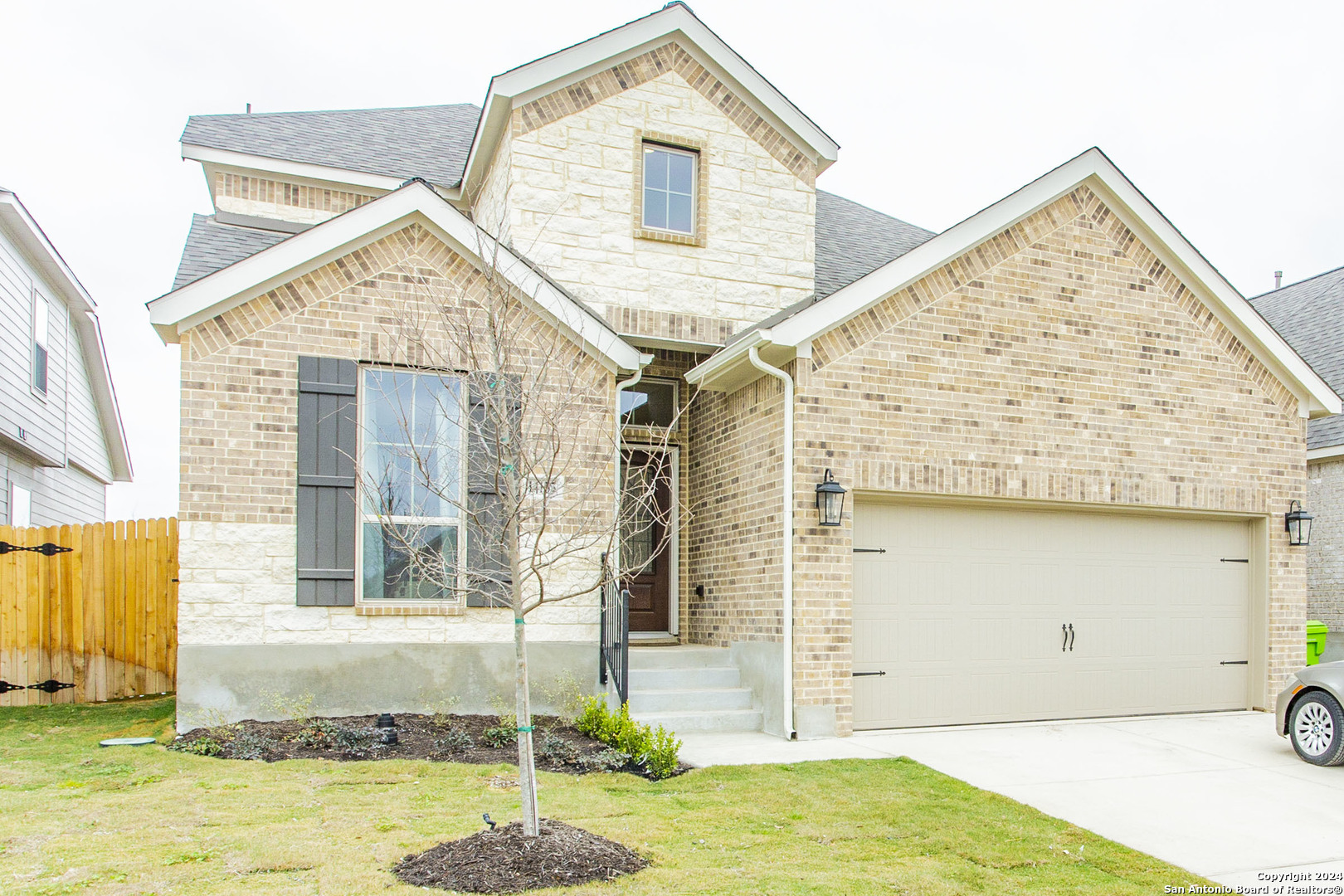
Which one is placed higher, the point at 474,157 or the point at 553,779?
the point at 474,157

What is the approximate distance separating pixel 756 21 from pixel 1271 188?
3234 centimetres

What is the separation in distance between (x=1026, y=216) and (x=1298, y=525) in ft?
15.0

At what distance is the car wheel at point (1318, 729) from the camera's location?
7.64m

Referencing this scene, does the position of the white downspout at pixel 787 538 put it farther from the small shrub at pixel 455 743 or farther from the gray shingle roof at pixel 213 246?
the gray shingle roof at pixel 213 246

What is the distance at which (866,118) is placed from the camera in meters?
47.1

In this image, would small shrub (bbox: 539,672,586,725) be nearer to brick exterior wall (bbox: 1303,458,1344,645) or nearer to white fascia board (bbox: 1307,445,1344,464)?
brick exterior wall (bbox: 1303,458,1344,645)

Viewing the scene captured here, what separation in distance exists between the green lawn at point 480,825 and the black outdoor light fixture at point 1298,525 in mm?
6019

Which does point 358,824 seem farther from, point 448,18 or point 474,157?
point 448,18

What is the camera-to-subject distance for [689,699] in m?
9.20

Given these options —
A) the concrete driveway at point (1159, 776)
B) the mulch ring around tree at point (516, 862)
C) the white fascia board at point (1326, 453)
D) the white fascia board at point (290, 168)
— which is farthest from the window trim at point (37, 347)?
the white fascia board at point (1326, 453)

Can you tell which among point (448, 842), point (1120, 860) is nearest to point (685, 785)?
point (448, 842)

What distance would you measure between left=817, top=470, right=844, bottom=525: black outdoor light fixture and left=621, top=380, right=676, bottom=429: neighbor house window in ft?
9.72

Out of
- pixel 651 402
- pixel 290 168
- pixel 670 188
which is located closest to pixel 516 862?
pixel 651 402

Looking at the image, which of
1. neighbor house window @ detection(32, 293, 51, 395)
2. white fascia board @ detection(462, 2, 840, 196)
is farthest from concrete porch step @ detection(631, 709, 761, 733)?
neighbor house window @ detection(32, 293, 51, 395)
